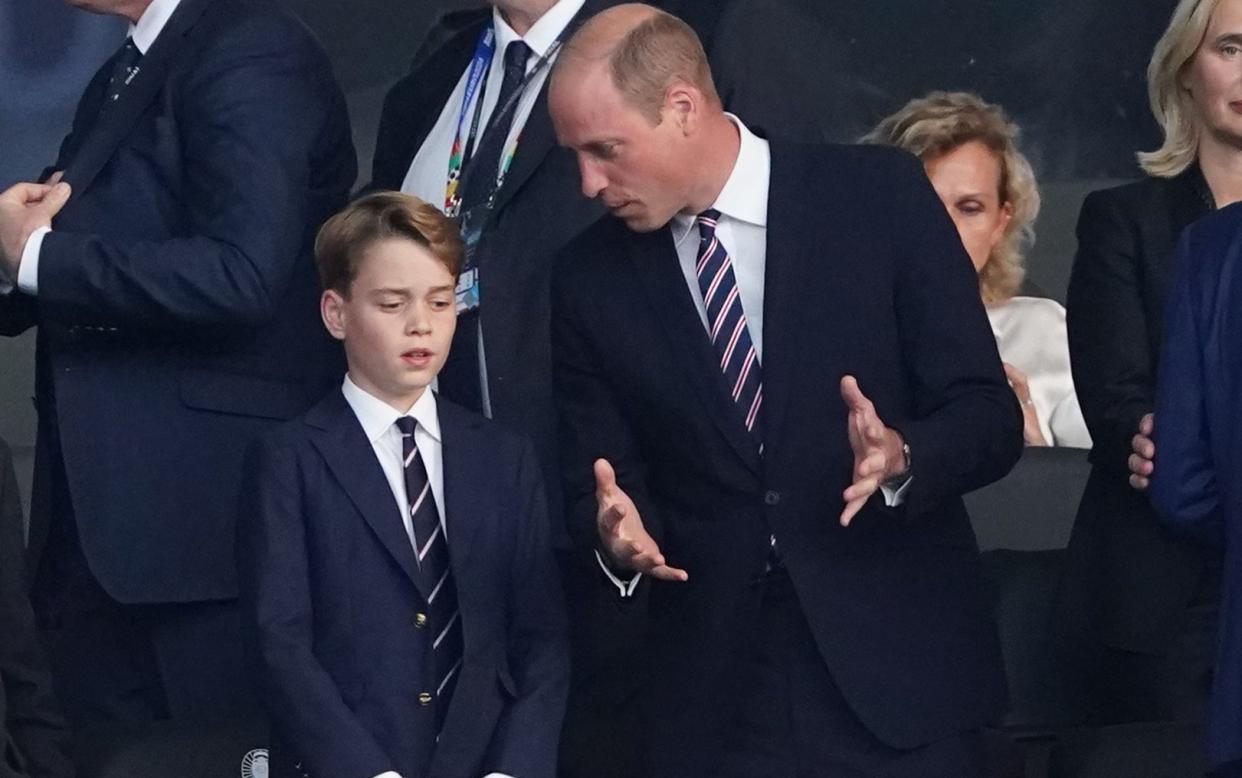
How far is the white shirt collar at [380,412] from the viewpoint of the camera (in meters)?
3.56

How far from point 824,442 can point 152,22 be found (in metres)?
1.29

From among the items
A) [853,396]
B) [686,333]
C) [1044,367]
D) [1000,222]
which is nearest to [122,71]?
[686,333]

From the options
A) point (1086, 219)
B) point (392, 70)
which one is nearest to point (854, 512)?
point (1086, 219)

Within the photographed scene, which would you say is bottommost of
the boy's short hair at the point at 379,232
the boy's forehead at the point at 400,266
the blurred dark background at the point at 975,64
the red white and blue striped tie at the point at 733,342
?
the red white and blue striped tie at the point at 733,342

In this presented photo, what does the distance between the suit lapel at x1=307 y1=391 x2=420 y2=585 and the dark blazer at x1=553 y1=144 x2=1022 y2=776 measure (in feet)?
0.81

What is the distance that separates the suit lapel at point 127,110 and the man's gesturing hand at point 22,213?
0.07 metres

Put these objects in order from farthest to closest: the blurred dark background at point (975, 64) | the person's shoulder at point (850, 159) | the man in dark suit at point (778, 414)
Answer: the blurred dark background at point (975, 64)
the person's shoulder at point (850, 159)
the man in dark suit at point (778, 414)

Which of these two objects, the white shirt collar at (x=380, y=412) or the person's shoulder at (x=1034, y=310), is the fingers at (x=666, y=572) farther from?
the person's shoulder at (x=1034, y=310)

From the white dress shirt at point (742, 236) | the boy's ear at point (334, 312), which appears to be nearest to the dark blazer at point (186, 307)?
the boy's ear at point (334, 312)

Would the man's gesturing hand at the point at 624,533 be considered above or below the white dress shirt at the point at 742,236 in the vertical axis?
below

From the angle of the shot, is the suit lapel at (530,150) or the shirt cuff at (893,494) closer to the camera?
the shirt cuff at (893,494)

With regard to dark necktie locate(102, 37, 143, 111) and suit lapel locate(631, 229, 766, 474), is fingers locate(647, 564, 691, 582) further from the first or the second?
dark necktie locate(102, 37, 143, 111)

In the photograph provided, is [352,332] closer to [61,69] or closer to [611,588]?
[611,588]

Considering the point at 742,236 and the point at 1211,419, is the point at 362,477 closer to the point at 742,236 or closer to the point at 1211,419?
the point at 742,236
